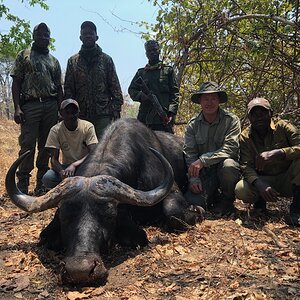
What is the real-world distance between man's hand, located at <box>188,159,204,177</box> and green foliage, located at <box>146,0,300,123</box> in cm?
174

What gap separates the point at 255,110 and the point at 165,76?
9.01ft

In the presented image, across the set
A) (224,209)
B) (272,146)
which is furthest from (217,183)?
(272,146)

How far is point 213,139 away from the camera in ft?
19.4

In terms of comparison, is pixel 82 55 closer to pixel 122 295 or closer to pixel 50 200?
pixel 50 200

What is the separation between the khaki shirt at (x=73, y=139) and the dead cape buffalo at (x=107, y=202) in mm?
574

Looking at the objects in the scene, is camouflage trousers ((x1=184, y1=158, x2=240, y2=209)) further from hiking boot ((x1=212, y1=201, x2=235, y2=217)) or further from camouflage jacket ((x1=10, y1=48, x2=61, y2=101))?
camouflage jacket ((x1=10, y1=48, x2=61, y2=101))

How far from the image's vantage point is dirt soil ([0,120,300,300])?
335 centimetres

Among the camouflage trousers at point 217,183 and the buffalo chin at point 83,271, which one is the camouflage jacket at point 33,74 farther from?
the buffalo chin at point 83,271

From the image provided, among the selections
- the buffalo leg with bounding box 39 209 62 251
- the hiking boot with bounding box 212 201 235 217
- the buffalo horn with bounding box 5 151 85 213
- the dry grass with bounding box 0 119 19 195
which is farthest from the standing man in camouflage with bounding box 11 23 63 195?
the hiking boot with bounding box 212 201 235 217

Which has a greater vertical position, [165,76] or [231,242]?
[165,76]

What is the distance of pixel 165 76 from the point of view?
7586mm

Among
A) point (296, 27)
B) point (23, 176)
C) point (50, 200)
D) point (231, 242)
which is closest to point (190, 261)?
point (231, 242)

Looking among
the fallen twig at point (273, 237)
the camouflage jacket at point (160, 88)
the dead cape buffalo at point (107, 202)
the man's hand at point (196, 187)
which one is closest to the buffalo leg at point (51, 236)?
the dead cape buffalo at point (107, 202)

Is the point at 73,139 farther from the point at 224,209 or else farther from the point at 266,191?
the point at 266,191
